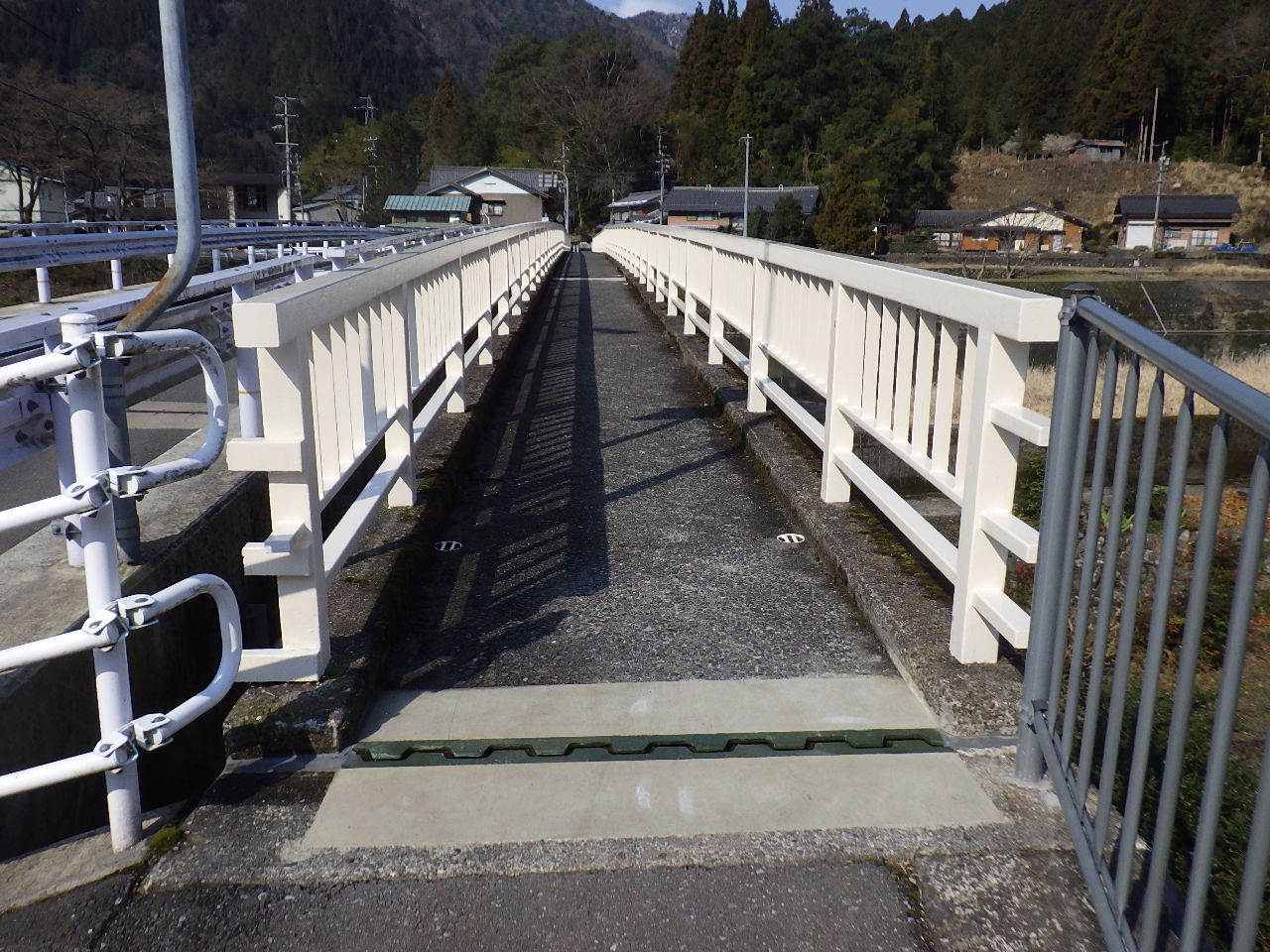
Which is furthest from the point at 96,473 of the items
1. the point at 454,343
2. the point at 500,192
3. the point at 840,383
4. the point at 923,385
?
the point at 500,192

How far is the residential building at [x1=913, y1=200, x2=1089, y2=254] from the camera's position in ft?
258

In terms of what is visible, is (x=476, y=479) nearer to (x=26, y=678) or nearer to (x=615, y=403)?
(x=615, y=403)

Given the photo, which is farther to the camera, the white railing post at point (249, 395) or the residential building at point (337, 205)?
the residential building at point (337, 205)

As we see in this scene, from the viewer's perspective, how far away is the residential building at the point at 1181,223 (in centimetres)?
8362

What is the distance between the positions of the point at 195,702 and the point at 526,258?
12.4 m

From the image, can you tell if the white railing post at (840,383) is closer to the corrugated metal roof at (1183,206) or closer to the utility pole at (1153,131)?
the corrugated metal roof at (1183,206)

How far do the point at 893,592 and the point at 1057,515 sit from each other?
1.29 metres

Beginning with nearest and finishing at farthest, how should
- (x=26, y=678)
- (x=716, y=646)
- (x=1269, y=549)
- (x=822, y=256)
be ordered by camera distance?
(x=26, y=678) → (x=716, y=646) → (x=822, y=256) → (x=1269, y=549)

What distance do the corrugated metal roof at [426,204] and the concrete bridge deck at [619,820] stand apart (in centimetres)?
8487

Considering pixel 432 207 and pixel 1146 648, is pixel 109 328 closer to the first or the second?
pixel 1146 648

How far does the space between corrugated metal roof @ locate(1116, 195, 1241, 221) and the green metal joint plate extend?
9309 cm

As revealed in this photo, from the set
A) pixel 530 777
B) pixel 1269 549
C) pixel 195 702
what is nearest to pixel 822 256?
pixel 530 777

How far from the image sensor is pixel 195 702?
2.35 meters

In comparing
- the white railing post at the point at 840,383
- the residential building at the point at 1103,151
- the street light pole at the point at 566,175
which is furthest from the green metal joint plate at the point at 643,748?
the residential building at the point at 1103,151
